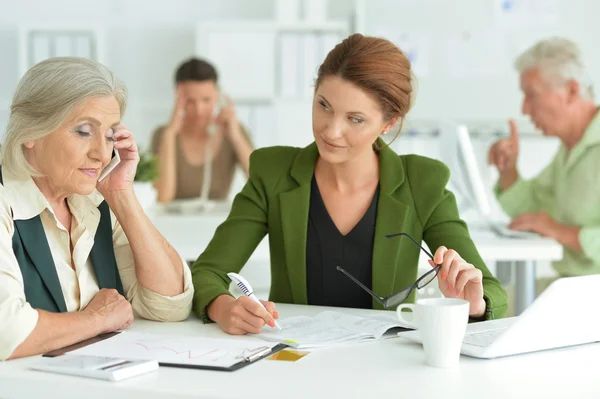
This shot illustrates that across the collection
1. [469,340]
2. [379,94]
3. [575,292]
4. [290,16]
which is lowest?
[469,340]

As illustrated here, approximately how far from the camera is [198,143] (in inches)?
189

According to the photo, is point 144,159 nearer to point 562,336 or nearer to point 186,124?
point 186,124

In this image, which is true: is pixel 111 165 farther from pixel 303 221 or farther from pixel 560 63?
pixel 560 63

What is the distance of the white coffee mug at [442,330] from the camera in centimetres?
127

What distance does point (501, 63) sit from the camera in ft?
17.0

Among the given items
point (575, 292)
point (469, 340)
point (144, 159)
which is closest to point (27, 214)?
point (469, 340)

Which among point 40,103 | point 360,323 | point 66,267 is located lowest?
point 360,323

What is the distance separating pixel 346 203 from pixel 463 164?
4.14ft

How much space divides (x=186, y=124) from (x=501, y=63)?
79.9 inches

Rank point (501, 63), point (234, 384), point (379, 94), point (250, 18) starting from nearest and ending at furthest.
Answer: point (234, 384)
point (379, 94)
point (501, 63)
point (250, 18)

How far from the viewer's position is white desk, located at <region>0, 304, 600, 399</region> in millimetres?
1159

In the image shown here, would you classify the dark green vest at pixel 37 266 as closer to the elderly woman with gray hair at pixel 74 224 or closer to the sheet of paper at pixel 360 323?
the elderly woman with gray hair at pixel 74 224

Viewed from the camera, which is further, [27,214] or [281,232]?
[281,232]

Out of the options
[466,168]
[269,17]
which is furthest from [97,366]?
[269,17]
